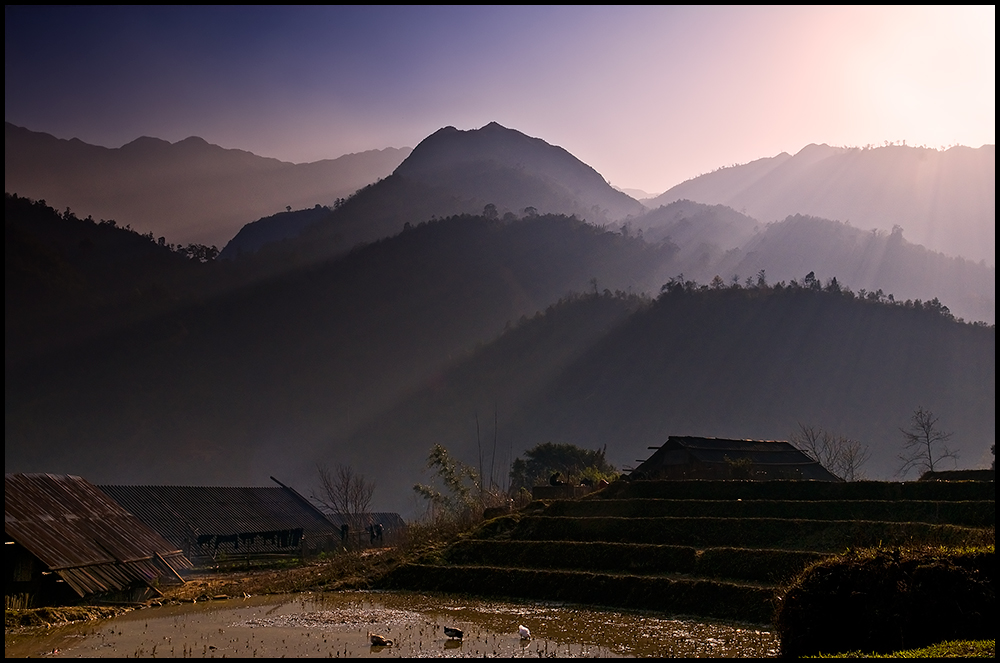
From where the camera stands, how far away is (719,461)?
42.7 meters

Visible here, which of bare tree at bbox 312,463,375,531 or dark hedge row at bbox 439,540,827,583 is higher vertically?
dark hedge row at bbox 439,540,827,583

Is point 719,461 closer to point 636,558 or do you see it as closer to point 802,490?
point 802,490

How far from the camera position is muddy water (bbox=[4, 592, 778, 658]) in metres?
17.5

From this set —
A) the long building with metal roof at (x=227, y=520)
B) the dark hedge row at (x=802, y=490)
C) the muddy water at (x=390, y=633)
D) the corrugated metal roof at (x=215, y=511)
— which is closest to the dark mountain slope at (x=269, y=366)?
the corrugated metal roof at (x=215, y=511)

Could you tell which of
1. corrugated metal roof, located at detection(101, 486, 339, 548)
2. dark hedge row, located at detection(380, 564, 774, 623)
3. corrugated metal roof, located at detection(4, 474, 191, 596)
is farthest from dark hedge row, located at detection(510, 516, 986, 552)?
corrugated metal roof, located at detection(101, 486, 339, 548)

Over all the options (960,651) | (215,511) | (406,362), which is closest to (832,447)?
(215,511)

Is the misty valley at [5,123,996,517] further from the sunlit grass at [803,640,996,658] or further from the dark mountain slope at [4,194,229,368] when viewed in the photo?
the sunlit grass at [803,640,996,658]

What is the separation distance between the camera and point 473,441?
445ft

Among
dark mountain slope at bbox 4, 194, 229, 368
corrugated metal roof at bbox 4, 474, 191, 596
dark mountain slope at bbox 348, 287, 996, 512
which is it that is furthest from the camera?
dark mountain slope at bbox 4, 194, 229, 368

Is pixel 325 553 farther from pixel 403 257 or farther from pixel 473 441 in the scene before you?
pixel 403 257

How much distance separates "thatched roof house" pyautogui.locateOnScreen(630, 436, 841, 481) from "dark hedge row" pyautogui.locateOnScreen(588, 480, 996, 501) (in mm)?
6367

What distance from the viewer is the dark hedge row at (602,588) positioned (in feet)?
72.2

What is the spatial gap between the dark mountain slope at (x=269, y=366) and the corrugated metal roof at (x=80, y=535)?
342 feet

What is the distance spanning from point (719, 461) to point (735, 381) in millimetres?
73999
